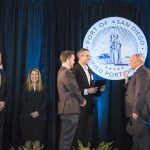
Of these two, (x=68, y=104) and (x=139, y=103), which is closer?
(x=139, y=103)

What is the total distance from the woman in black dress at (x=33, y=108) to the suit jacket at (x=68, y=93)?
1.05ft

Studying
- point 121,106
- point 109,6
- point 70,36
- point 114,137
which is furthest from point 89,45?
point 114,137

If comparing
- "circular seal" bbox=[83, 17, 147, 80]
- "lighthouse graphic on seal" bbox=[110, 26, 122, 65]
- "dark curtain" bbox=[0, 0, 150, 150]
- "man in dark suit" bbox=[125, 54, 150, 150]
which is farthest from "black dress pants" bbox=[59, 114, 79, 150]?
"lighthouse graphic on seal" bbox=[110, 26, 122, 65]

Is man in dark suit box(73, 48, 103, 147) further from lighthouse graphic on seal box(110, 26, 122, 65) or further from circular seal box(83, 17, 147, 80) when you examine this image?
lighthouse graphic on seal box(110, 26, 122, 65)

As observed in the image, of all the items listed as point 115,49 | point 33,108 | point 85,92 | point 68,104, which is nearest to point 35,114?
point 33,108

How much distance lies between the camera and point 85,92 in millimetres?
4836

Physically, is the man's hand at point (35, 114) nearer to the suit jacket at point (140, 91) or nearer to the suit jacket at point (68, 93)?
the suit jacket at point (68, 93)

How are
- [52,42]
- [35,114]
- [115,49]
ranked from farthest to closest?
[115,49] < [52,42] < [35,114]

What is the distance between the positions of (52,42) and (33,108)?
1.14m

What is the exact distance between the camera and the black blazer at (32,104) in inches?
191

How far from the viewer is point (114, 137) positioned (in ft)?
18.3

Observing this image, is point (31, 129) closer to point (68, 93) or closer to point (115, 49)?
point (68, 93)

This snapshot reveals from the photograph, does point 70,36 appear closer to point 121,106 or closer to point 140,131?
point 121,106

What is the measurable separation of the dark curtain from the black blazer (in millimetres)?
436
